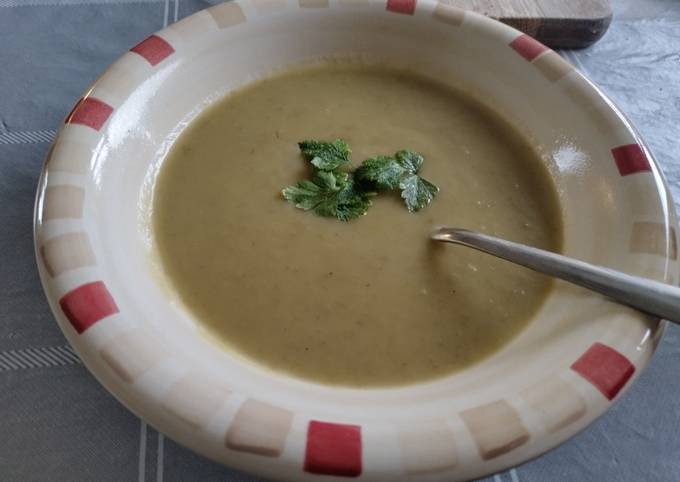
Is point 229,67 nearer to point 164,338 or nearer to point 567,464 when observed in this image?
point 164,338

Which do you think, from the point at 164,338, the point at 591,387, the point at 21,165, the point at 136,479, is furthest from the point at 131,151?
the point at 591,387

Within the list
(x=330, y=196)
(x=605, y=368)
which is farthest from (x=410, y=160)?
(x=605, y=368)

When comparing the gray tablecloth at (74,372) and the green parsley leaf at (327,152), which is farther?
the green parsley leaf at (327,152)

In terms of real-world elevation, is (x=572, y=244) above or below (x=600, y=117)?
below

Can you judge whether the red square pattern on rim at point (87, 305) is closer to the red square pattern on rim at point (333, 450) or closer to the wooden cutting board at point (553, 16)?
the red square pattern on rim at point (333, 450)

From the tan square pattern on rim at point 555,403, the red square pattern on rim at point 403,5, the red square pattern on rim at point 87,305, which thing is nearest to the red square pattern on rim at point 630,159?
the tan square pattern on rim at point 555,403
